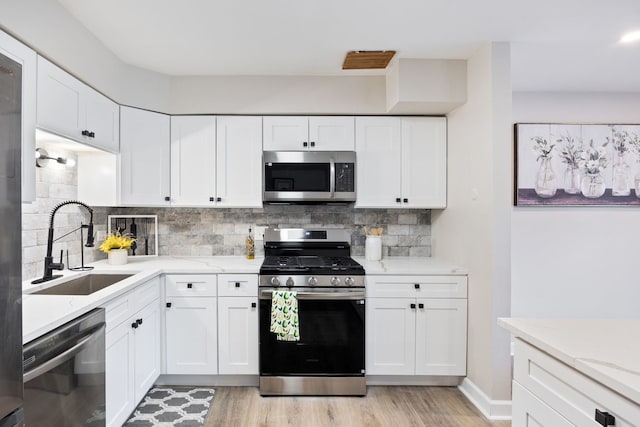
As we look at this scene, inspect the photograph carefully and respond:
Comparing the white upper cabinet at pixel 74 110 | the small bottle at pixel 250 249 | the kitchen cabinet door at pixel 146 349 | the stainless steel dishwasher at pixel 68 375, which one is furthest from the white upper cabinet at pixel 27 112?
the small bottle at pixel 250 249

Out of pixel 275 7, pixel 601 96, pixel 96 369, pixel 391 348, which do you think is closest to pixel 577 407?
pixel 391 348

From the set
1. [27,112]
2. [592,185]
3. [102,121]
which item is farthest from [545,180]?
[27,112]

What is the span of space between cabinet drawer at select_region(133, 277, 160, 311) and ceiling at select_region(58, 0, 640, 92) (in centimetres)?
162

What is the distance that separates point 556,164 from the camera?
3160 mm

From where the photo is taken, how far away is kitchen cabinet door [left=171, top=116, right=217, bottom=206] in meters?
3.04

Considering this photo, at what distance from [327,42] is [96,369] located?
7.56 feet

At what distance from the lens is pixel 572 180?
125 inches

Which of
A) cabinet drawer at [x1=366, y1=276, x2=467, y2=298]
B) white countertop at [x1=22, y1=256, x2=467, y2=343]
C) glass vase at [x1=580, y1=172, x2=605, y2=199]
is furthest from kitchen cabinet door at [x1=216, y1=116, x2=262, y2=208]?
glass vase at [x1=580, y1=172, x2=605, y2=199]

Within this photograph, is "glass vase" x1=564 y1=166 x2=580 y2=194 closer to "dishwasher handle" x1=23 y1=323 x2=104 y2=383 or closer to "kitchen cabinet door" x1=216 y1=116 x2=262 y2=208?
"kitchen cabinet door" x1=216 y1=116 x2=262 y2=208

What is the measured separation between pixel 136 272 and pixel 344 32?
2131 mm

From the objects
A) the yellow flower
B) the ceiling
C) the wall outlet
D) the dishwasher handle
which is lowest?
the dishwasher handle

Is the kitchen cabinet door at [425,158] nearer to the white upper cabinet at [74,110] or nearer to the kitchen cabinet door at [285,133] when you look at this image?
the kitchen cabinet door at [285,133]

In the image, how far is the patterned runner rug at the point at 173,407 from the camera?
2.27 m

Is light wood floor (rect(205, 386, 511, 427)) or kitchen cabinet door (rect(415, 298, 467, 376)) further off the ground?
kitchen cabinet door (rect(415, 298, 467, 376))
